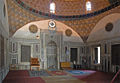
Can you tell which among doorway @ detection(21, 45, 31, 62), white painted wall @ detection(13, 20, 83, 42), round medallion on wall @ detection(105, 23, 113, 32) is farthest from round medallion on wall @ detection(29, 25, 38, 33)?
round medallion on wall @ detection(105, 23, 113, 32)

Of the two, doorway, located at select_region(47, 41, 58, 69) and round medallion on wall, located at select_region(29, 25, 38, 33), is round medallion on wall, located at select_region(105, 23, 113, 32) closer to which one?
doorway, located at select_region(47, 41, 58, 69)

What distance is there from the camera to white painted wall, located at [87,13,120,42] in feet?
36.1

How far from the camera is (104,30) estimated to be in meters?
12.4

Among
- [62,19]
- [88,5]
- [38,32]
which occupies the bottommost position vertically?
[38,32]

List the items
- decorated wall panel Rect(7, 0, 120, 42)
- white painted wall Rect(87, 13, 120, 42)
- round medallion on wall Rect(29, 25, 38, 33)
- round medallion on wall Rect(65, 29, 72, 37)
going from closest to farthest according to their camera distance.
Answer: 1. white painted wall Rect(87, 13, 120, 42)
2. decorated wall panel Rect(7, 0, 120, 42)
3. round medallion on wall Rect(29, 25, 38, 33)
4. round medallion on wall Rect(65, 29, 72, 37)

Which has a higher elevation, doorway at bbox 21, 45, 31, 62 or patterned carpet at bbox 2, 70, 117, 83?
doorway at bbox 21, 45, 31, 62

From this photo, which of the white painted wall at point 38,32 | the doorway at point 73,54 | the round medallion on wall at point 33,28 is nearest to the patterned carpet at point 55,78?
the white painted wall at point 38,32

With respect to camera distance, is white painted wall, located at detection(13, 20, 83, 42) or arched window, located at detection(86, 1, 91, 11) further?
arched window, located at detection(86, 1, 91, 11)

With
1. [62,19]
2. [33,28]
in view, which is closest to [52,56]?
[33,28]

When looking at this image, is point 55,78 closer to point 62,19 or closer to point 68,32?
point 68,32

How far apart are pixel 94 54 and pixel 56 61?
157 inches

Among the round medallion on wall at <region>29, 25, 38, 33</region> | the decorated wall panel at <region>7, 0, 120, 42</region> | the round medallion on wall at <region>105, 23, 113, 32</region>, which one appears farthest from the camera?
the round medallion on wall at <region>29, 25, 38, 33</region>

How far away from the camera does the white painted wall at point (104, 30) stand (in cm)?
1100

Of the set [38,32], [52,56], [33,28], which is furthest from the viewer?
[52,56]
